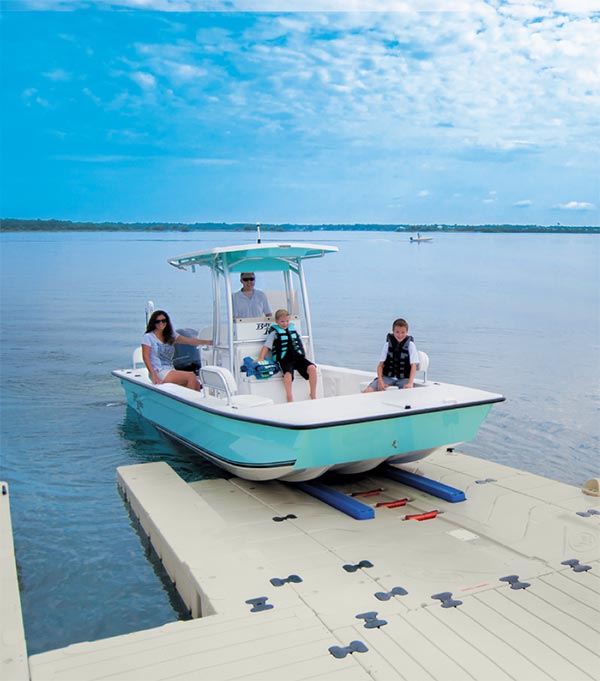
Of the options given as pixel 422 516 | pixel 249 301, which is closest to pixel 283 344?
pixel 249 301

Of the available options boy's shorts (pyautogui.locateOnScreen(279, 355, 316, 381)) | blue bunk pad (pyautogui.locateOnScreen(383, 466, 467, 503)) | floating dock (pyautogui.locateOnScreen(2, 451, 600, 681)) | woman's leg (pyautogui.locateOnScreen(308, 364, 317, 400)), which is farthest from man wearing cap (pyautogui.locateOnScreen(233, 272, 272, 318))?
blue bunk pad (pyautogui.locateOnScreen(383, 466, 467, 503))

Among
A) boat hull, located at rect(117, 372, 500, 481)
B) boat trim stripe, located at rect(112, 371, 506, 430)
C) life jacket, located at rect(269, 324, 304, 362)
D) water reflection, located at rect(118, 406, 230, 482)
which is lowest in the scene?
water reflection, located at rect(118, 406, 230, 482)

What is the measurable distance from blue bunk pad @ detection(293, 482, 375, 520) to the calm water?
149cm

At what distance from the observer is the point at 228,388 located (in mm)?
6152

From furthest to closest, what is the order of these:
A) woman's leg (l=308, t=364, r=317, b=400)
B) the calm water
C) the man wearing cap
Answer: the man wearing cap
woman's leg (l=308, t=364, r=317, b=400)
the calm water

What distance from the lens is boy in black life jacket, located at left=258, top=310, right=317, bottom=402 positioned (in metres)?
7.09

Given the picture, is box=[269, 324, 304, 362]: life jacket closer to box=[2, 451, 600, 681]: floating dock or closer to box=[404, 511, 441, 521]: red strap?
box=[2, 451, 600, 681]: floating dock

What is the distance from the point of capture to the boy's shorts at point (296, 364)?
7098 millimetres

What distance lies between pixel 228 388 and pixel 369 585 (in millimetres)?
2400

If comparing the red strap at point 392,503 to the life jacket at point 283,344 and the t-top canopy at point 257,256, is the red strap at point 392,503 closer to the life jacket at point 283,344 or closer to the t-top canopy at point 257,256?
the life jacket at point 283,344

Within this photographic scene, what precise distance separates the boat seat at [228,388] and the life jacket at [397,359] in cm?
132

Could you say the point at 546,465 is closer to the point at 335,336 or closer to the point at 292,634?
the point at 292,634

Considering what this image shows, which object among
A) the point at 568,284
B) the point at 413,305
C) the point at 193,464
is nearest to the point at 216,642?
the point at 193,464

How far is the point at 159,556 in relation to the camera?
209 inches
